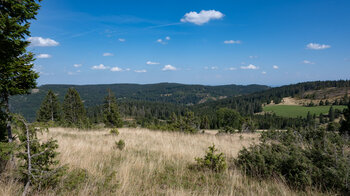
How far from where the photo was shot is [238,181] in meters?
3.94

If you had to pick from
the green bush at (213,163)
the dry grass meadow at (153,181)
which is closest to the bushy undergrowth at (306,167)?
Answer: the dry grass meadow at (153,181)

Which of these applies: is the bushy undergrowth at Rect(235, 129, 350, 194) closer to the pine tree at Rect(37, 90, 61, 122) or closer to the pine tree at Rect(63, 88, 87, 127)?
the pine tree at Rect(37, 90, 61, 122)

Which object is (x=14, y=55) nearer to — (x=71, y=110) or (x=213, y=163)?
(x=213, y=163)

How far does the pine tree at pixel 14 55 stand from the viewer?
11.5ft

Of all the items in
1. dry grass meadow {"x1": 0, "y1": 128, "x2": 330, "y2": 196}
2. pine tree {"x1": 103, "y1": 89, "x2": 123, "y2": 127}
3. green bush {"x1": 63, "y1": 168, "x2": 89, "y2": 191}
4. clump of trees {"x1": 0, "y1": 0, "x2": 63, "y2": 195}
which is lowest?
pine tree {"x1": 103, "y1": 89, "x2": 123, "y2": 127}

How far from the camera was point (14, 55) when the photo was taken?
3.98 metres

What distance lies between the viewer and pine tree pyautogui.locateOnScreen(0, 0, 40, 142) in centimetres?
352

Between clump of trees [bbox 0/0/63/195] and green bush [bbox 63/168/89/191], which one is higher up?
clump of trees [bbox 0/0/63/195]

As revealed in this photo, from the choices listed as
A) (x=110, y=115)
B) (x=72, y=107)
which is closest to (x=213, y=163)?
(x=110, y=115)

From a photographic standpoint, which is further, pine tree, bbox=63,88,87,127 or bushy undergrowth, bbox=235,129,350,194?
pine tree, bbox=63,88,87,127

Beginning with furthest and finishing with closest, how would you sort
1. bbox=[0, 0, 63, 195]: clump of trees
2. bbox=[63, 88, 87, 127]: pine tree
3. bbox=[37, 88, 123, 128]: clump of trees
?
bbox=[63, 88, 87, 127]: pine tree, bbox=[37, 88, 123, 128]: clump of trees, bbox=[0, 0, 63, 195]: clump of trees

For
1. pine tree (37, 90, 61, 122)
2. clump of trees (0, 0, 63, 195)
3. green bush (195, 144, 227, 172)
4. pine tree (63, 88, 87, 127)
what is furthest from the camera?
pine tree (63, 88, 87, 127)

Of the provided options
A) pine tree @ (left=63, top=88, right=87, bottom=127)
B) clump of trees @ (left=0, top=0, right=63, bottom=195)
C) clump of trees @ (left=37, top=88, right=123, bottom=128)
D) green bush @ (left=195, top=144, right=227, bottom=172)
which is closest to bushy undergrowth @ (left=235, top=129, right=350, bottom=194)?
green bush @ (left=195, top=144, right=227, bottom=172)

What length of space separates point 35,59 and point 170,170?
4871 millimetres
